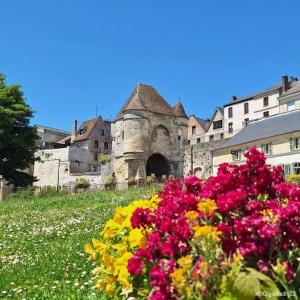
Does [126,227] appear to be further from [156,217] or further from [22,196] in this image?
[22,196]

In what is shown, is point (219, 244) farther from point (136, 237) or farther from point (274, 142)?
point (274, 142)

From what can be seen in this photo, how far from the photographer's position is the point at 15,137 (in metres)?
36.7

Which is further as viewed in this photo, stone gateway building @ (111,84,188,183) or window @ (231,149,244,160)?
stone gateway building @ (111,84,188,183)

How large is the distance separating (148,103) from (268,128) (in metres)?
14.2

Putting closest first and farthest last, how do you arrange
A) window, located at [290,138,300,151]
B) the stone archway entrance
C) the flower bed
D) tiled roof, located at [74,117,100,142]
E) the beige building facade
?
the flower bed, window, located at [290,138,300,151], the beige building facade, the stone archway entrance, tiled roof, located at [74,117,100,142]

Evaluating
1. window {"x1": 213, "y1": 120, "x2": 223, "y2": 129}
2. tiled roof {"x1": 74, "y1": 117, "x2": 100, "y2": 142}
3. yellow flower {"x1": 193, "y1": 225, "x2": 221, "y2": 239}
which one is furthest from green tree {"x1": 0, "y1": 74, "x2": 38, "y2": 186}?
window {"x1": 213, "y1": 120, "x2": 223, "y2": 129}

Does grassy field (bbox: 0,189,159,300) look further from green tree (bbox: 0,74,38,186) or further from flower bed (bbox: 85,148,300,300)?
green tree (bbox: 0,74,38,186)

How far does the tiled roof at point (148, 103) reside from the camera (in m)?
51.0

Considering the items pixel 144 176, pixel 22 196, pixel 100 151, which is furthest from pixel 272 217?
pixel 100 151

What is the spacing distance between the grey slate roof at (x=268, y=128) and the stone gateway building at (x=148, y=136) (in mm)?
6756

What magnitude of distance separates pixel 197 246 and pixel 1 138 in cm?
3478

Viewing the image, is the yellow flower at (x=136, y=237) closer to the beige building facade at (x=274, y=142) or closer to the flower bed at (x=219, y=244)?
the flower bed at (x=219, y=244)

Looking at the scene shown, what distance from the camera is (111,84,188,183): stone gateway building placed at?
50156 mm

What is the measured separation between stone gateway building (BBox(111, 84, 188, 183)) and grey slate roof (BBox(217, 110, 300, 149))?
6.76m
